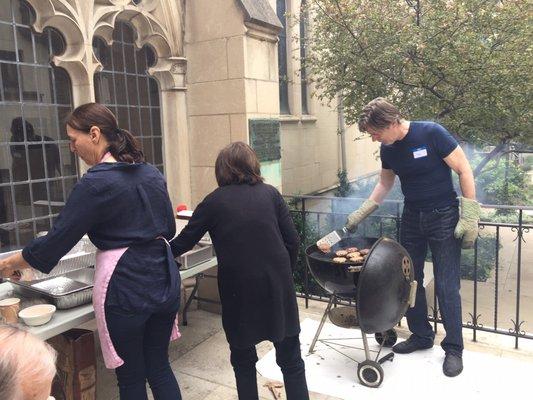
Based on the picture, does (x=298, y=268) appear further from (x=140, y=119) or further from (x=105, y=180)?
(x=105, y=180)

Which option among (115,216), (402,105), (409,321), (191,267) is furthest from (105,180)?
(402,105)

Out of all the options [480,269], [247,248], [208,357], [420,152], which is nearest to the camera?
[247,248]

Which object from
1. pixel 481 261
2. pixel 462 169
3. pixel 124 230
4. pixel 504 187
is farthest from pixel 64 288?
pixel 504 187

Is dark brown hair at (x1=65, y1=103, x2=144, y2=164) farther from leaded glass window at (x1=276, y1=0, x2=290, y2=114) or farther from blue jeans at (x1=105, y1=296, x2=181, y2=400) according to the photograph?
leaded glass window at (x1=276, y1=0, x2=290, y2=114)

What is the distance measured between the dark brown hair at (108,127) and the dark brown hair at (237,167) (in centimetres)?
45

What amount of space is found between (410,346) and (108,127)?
2.95 m

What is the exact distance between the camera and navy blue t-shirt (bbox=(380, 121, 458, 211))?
341 cm

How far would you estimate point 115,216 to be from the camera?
2.29 metres

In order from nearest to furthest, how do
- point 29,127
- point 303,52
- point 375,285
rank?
point 375,285, point 29,127, point 303,52

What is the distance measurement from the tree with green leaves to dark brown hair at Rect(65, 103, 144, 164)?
6.52m

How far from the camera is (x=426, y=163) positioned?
136 inches

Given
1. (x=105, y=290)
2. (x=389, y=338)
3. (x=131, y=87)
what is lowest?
(x=389, y=338)

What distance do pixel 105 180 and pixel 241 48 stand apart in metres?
3.26

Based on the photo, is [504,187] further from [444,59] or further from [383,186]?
[383,186]
